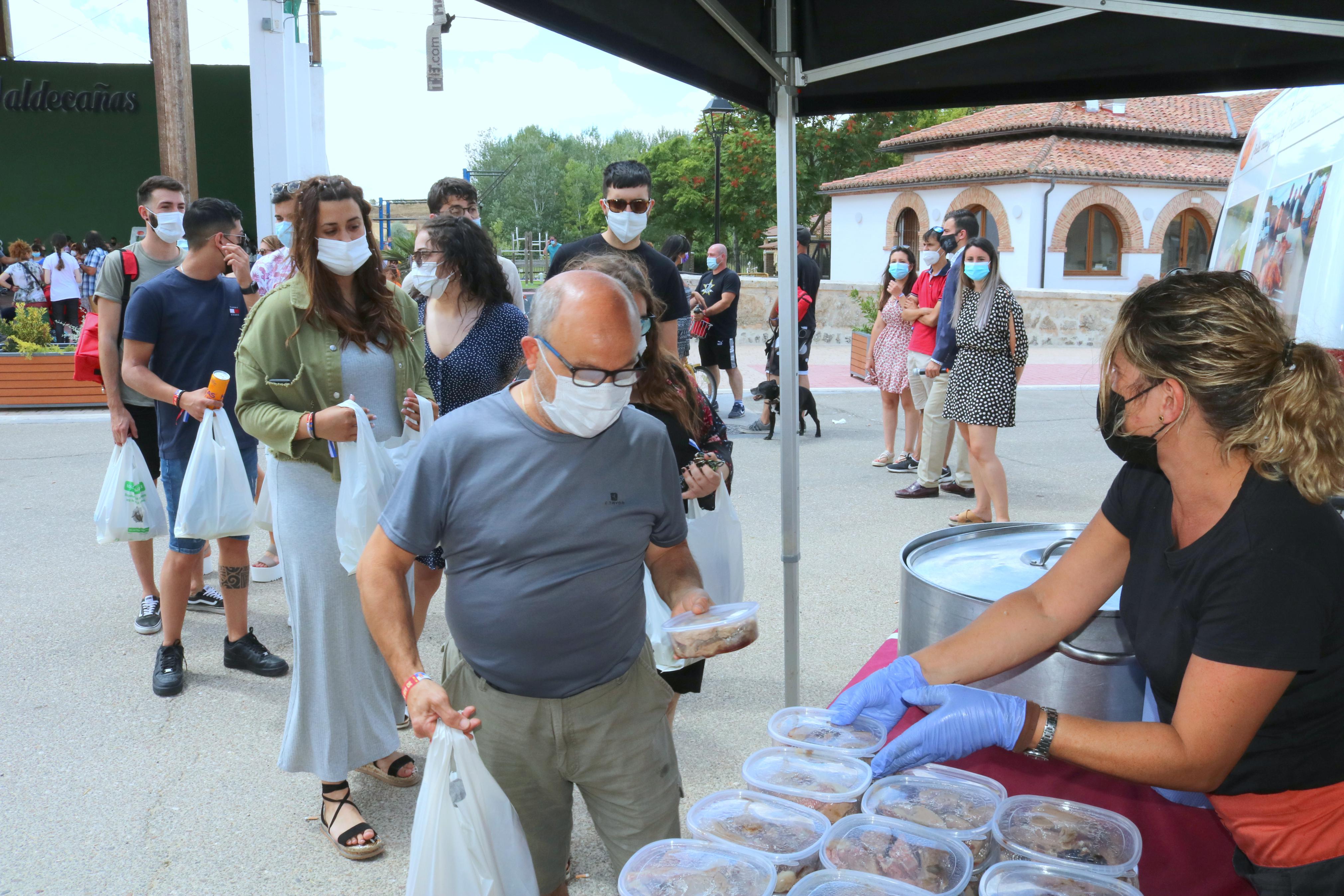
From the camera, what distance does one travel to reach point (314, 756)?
9.63 ft

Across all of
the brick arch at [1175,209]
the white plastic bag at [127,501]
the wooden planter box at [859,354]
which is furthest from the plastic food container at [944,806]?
the brick arch at [1175,209]

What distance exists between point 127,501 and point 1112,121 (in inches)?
1194

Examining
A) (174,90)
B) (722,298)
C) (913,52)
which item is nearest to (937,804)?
(913,52)

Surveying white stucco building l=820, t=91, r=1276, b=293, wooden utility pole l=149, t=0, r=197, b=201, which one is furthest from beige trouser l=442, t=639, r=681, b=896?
white stucco building l=820, t=91, r=1276, b=293

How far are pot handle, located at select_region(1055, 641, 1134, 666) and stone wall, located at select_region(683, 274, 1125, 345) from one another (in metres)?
15.4

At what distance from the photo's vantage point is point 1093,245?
28.4m

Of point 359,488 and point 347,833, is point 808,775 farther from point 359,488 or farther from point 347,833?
point 347,833

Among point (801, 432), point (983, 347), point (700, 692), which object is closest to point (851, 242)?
point (801, 432)

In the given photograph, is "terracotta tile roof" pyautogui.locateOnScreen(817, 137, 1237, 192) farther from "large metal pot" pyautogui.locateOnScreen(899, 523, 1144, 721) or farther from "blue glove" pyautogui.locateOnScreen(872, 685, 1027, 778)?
"blue glove" pyautogui.locateOnScreen(872, 685, 1027, 778)

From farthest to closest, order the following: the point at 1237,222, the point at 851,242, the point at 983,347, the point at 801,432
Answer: the point at 851,242, the point at 801,432, the point at 983,347, the point at 1237,222

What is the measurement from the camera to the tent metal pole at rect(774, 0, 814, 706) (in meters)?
2.87

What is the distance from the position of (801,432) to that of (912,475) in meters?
1.77

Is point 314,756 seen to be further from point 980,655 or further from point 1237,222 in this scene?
point 1237,222

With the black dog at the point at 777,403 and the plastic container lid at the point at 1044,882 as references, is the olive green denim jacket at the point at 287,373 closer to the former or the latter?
the plastic container lid at the point at 1044,882
